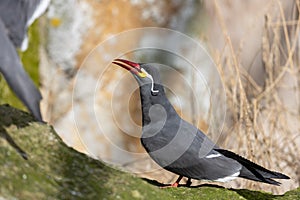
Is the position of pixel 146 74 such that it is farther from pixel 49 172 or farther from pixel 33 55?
pixel 33 55

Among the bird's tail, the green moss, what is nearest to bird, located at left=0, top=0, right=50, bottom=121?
the bird's tail

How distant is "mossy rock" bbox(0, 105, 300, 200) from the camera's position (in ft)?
7.93

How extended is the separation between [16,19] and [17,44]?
130mm

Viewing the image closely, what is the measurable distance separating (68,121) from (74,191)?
3522mm

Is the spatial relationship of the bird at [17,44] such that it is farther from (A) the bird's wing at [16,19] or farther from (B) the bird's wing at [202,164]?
(B) the bird's wing at [202,164]

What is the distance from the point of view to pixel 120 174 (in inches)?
111

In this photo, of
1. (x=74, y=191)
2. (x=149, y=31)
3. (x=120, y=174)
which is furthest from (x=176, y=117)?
(x=149, y=31)

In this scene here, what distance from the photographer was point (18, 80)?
8.43 feet

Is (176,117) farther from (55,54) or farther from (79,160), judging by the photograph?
(55,54)

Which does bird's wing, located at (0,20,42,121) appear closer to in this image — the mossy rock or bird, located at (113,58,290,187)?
the mossy rock

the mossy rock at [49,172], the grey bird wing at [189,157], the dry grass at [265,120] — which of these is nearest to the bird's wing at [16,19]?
the mossy rock at [49,172]

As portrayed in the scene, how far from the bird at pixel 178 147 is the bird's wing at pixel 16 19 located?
2.46 ft

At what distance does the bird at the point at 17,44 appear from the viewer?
255 centimetres

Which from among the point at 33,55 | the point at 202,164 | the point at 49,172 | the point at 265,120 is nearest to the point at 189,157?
the point at 202,164
